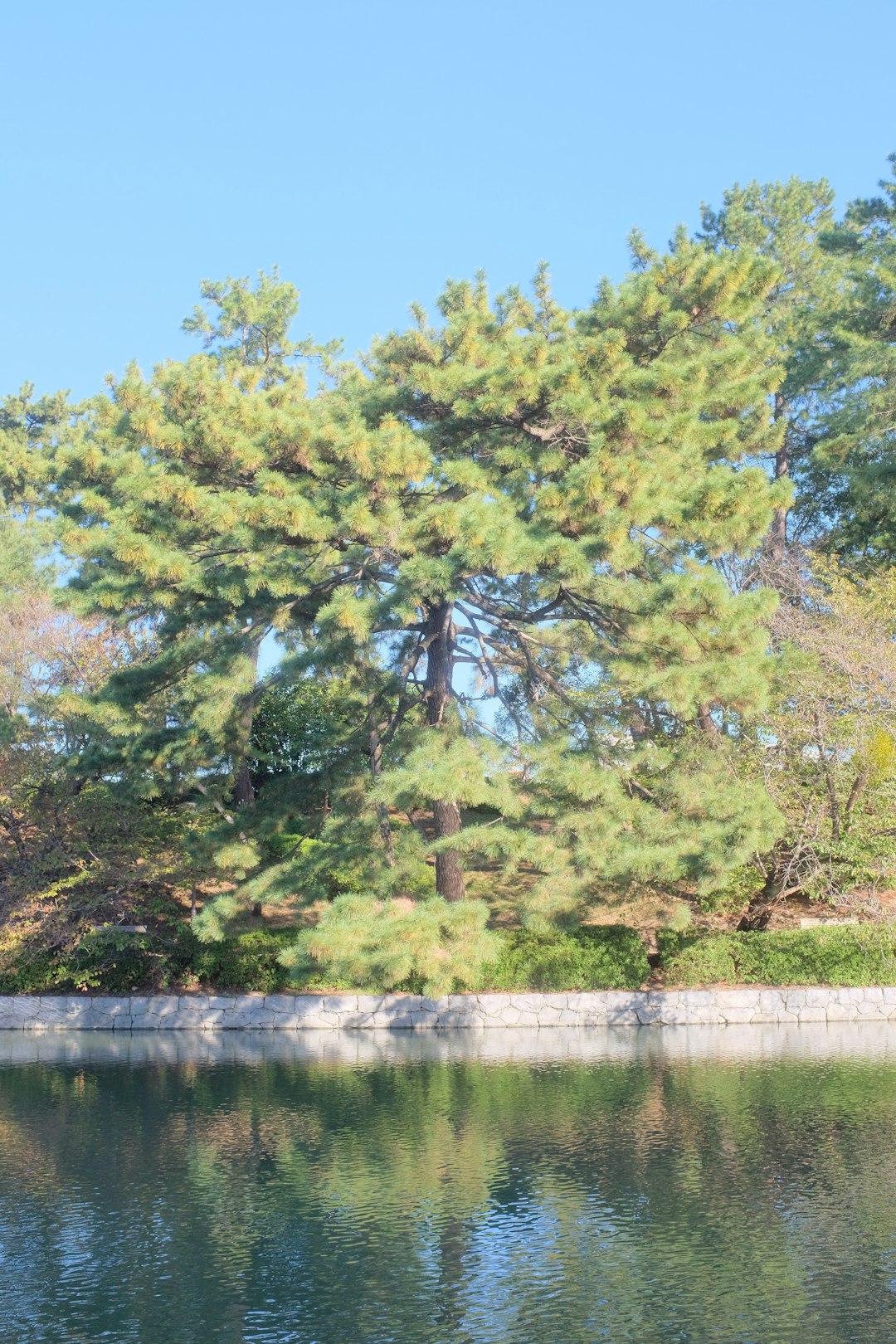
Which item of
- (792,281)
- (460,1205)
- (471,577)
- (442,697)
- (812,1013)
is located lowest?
(460,1205)

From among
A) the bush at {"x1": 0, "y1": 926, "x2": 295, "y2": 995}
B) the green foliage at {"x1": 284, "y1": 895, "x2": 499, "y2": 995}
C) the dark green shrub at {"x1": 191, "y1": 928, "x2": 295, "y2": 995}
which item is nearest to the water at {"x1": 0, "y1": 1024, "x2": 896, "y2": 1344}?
the green foliage at {"x1": 284, "y1": 895, "x2": 499, "y2": 995}

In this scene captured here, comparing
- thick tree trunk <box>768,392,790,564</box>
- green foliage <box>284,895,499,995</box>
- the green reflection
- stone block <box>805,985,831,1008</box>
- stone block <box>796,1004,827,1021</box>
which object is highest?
thick tree trunk <box>768,392,790,564</box>

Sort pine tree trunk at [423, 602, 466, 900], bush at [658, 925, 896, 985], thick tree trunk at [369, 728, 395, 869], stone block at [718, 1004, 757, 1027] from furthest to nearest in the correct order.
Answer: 1. bush at [658, 925, 896, 985]
2. stone block at [718, 1004, 757, 1027]
3. pine tree trunk at [423, 602, 466, 900]
4. thick tree trunk at [369, 728, 395, 869]

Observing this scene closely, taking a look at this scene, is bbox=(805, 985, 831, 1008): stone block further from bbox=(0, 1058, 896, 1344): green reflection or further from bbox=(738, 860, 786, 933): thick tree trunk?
bbox=(0, 1058, 896, 1344): green reflection

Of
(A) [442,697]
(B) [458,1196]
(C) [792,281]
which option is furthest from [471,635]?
(C) [792,281]

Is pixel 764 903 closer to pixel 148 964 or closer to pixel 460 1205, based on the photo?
pixel 148 964

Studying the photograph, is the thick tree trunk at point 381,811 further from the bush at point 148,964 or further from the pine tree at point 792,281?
the pine tree at point 792,281

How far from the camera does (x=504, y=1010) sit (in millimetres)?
19250

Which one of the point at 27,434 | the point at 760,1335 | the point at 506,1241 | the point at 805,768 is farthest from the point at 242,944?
the point at 27,434

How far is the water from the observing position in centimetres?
723

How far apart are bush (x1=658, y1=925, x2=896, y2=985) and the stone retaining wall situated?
365mm

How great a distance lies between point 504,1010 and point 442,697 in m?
5.22

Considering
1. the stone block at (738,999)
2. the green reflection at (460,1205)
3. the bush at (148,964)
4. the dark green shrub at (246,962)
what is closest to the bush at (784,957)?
the stone block at (738,999)

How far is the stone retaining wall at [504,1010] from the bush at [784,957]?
365 mm
